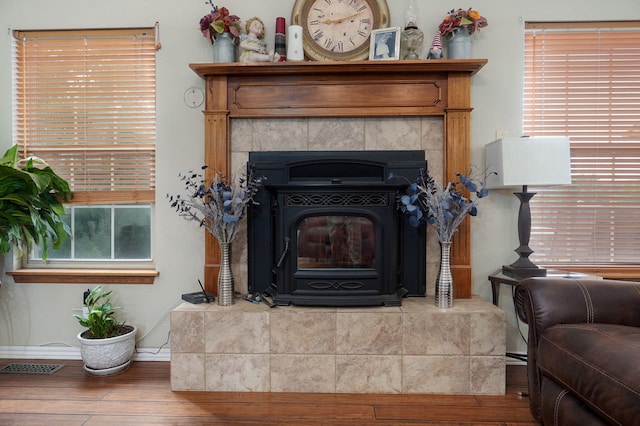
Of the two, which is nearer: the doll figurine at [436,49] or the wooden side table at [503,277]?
the wooden side table at [503,277]

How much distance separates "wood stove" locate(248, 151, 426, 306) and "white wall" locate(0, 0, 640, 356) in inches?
18.7

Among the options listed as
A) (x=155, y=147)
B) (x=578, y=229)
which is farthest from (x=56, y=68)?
(x=578, y=229)

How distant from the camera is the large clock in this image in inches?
95.0

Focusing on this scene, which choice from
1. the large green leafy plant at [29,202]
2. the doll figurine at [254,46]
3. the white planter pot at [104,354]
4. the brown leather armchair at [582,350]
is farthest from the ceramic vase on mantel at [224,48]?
the brown leather armchair at [582,350]

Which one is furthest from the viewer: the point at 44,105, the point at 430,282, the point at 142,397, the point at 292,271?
the point at 44,105

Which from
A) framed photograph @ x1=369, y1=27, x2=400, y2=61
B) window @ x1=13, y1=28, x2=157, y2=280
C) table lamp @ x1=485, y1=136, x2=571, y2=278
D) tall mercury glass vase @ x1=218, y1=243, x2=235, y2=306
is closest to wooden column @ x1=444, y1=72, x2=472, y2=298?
table lamp @ x1=485, y1=136, x2=571, y2=278

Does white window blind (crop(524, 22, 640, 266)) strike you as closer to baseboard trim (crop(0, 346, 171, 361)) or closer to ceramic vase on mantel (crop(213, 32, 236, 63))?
ceramic vase on mantel (crop(213, 32, 236, 63))

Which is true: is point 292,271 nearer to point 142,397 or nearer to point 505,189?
point 142,397

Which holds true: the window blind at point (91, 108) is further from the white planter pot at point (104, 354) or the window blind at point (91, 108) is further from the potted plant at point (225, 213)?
the white planter pot at point (104, 354)

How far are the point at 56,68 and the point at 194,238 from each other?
145 cm

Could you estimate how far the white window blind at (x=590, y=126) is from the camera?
2.49m

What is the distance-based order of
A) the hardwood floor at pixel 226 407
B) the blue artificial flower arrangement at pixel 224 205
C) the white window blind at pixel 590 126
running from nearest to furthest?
the hardwood floor at pixel 226 407, the blue artificial flower arrangement at pixel 224 205, the white window blind at pixel 590 126

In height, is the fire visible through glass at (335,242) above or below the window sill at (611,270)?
above

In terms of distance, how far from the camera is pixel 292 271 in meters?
2.20
